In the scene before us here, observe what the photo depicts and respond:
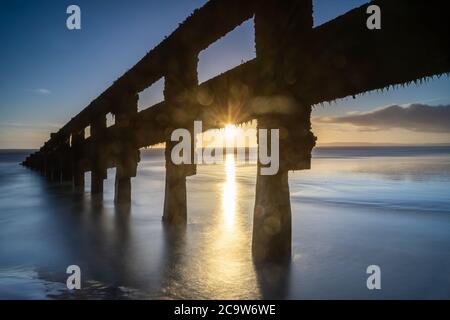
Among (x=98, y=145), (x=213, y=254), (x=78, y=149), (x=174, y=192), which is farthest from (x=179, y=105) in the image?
(x=78, y=149)

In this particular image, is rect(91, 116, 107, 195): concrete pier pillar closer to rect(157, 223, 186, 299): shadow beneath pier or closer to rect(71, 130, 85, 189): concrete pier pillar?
rect(71, 130, 85, 189): concrete pier pillar

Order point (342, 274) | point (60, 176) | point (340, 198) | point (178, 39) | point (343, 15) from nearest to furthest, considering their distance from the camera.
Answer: point (343, 15)
point (342, 274)
point (178, 39)
point (340, 198)
point (60, 176)

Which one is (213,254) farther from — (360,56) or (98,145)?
(98,145)

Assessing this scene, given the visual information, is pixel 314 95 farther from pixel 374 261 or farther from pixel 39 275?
pixel 39 275

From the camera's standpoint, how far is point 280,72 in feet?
13.3

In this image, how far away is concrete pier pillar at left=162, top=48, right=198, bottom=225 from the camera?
6591 millimetres

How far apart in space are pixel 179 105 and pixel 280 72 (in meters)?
3.09

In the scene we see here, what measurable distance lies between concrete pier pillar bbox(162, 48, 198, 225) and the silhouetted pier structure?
0.02 meters

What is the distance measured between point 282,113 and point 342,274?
2789mm

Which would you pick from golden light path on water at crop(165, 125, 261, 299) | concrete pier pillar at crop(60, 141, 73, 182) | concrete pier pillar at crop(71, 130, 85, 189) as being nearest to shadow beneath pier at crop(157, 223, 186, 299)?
golden light path on water at crop(165, 125, 261, 299)

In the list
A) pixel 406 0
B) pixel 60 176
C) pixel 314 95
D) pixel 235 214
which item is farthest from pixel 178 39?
pixel 60 176

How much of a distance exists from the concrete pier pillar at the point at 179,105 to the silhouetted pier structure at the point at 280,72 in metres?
0.02

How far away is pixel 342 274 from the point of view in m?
5.20

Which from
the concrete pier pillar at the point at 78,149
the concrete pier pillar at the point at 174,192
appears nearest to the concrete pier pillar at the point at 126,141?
the concrete pier pillar at the point at 174,192
